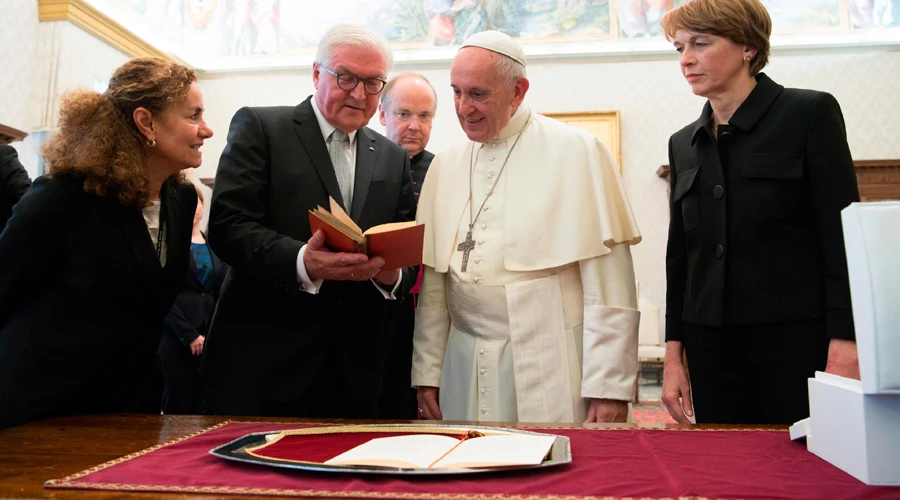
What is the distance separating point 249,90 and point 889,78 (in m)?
9.26

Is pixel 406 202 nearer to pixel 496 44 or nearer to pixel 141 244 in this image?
pixel 496 44

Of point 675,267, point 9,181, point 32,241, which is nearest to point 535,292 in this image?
point 675,267

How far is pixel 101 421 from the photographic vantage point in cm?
201

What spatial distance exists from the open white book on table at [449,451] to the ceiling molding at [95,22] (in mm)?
8629

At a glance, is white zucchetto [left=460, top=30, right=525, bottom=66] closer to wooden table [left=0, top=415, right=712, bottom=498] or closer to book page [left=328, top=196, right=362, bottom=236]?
book page [left=328, top=196, right=362, bottom=236]

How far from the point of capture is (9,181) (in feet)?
11.6

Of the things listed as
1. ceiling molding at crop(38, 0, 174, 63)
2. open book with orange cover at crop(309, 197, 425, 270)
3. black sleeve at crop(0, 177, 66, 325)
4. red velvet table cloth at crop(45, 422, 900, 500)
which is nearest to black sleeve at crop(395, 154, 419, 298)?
open book with orange cover at crop(309, 197, 425, 270)

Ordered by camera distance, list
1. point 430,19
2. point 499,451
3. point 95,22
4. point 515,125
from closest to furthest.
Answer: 1. point 499,451
2. point 515,125
3. point 95,22
4. point 430,19

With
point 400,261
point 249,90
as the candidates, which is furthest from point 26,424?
point 249,90

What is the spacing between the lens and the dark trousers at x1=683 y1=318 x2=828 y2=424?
2258mm

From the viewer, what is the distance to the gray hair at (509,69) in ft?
8.73

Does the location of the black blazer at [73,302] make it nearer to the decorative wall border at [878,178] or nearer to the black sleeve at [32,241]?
the black sleeve at [32,241]

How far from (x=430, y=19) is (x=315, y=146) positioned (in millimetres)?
9155

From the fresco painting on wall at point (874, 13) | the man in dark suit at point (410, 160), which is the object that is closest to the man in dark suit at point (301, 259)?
the man in dark suit at point (410, 160)
